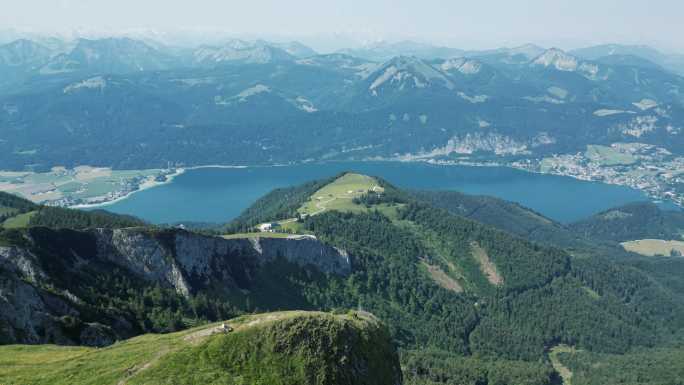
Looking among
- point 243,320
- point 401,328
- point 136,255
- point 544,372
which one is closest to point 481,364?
point 544,372

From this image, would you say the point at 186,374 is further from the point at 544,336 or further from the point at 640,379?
the point at 544,336

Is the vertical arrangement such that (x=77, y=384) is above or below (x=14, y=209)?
above

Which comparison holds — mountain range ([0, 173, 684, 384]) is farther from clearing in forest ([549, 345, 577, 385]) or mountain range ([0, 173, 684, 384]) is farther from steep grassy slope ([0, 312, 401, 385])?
clearing in forest ([549, 345, 577, 385])

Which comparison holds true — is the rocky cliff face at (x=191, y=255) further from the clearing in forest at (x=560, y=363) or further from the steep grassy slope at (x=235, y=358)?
the clearing in forest at (x=560, y=363)

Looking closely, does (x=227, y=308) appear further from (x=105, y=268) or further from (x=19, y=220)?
(x=19, y=220)

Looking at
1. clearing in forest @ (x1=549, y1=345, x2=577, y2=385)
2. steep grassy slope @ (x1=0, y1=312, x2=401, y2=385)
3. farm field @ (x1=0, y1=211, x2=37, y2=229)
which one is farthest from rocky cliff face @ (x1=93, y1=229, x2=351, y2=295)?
clearing in forest @ (x1=549, y1=345, x2=577, y2=385)

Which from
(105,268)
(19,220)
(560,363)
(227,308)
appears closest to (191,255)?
(227,308)

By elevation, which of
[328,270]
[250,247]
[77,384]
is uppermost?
[77,384]

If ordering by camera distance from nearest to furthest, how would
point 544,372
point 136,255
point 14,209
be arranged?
point 136,255 → point 544,372 → point 14,209
